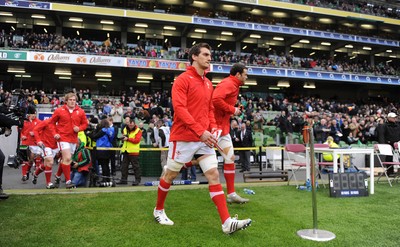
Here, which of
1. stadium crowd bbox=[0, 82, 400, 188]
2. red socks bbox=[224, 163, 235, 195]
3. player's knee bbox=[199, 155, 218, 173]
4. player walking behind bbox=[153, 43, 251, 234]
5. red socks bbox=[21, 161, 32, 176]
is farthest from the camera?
stadium crowd bbox=[0, 82, 400, 188]

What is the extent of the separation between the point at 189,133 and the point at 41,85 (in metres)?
32.5

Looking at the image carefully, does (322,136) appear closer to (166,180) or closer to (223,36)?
(166,180)

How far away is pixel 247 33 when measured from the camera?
36594mm

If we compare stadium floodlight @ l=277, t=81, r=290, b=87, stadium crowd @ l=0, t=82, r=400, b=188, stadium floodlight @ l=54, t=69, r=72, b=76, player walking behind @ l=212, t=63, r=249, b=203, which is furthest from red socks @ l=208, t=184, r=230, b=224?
stadium floodlight @ l=277, t=81, r=290, b=87

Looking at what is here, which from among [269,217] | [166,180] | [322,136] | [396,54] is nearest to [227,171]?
[269,217]

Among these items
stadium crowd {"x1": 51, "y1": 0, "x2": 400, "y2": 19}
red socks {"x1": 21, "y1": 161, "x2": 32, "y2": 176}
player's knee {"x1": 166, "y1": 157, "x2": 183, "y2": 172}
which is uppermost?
stadium crowd {"x1": 51, "y1": 0, "x2": 400, "y2": 19}

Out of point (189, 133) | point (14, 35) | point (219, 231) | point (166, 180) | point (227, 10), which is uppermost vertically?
point (227, 10)

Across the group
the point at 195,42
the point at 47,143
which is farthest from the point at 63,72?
the point at 47,143

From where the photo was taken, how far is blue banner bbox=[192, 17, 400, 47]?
33375 millimetres

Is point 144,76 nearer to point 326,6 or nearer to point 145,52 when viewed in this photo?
point 145,52

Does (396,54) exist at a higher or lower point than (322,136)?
higher

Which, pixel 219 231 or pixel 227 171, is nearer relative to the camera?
pixel 219 231

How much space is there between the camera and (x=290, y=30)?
36.5 meters

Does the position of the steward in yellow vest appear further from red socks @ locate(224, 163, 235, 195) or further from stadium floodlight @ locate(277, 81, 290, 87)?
stadium floodlight @ locate(277, 81, 290, 87)
